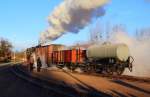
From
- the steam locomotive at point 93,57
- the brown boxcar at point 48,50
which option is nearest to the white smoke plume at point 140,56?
the steam locomotive at point 93,57

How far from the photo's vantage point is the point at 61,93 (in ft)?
56.5

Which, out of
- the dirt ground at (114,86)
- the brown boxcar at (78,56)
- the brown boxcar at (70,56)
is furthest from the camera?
the brown boxcar at (70,56)

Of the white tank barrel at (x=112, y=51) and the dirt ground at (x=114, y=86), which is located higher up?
the white tank barrel at (x=112, y=51)

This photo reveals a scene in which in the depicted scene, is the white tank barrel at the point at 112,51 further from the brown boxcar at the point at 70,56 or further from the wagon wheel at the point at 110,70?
the brown boxcar at the point at 70,56

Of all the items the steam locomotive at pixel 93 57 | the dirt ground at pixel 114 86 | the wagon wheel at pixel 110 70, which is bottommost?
the dirt ground at pixel 114 86

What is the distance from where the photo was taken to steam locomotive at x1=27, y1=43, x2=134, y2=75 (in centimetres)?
3500

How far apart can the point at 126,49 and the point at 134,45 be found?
313 inches

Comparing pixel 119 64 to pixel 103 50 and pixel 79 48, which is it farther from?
pixel 79 48

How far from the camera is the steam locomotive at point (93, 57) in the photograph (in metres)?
35.0

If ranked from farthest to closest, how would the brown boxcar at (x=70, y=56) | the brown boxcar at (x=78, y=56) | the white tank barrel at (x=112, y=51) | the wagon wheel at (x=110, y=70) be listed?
the brown boxcar at (x=70, y=56)
the brown boxcar at (x=78, y=56)
the wagon wheel at (x=110, y=70)
the white tank barrel at (x=112, y=51)

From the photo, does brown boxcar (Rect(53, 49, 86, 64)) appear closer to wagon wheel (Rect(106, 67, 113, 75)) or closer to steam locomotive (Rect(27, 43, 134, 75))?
steam locomotive (Rect(27, 43, 134, 75))

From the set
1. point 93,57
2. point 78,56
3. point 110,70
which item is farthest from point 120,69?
point 78,56

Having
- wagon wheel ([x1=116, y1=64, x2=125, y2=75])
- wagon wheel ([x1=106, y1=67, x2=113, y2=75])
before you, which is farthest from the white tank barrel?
wagon wheel ([x1=106, y1=67, x2=113, y2=75])

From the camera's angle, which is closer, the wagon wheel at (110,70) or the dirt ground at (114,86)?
the dirt ground at (114,86)
